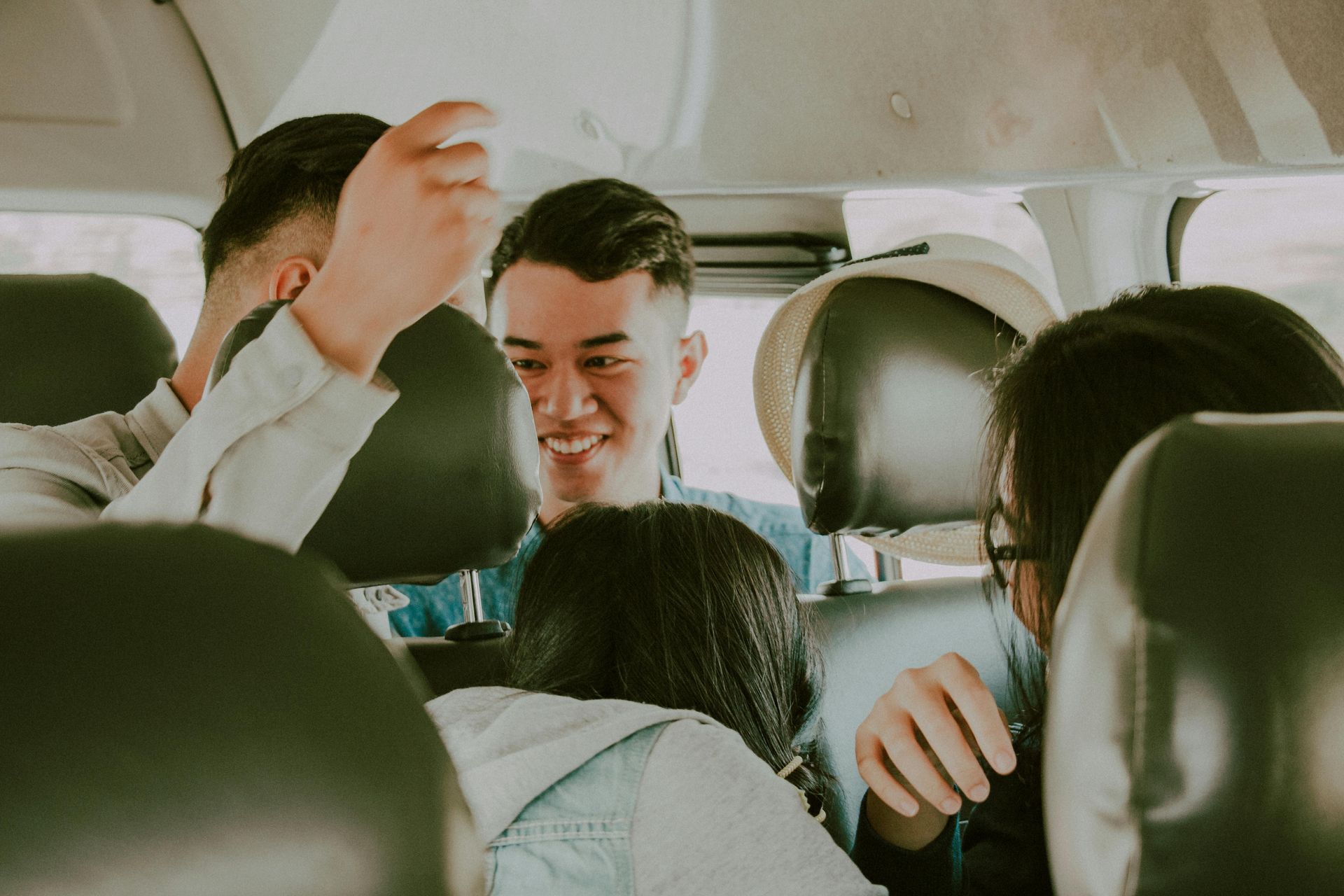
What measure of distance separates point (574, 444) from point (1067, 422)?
74.6 inches

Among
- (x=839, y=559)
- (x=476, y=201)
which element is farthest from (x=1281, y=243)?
(x=476, y=201)

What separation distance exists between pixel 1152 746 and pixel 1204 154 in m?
1.55

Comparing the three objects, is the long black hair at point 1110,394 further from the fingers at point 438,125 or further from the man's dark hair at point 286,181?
the man's dark hair at point 286,181

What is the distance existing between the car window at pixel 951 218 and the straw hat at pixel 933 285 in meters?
0.24

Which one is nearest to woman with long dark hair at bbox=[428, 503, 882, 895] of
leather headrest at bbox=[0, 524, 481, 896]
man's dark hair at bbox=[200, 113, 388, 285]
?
man's dark hair at bbox=[200, 113, 388, 285]

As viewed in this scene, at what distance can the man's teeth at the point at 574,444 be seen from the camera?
279 centimetres

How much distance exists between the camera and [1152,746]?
55cm

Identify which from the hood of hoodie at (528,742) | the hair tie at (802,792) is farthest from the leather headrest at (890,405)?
the hood of hoodie at (528,742)

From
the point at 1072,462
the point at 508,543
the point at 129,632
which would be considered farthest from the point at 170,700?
the point at 508,543

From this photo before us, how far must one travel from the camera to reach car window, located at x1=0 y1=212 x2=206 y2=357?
123 inches

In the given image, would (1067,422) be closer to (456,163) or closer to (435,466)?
(456,163)

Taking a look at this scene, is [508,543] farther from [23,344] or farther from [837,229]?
[837,229]

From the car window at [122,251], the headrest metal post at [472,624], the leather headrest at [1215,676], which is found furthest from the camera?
the car window at [122,251]

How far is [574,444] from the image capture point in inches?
110
